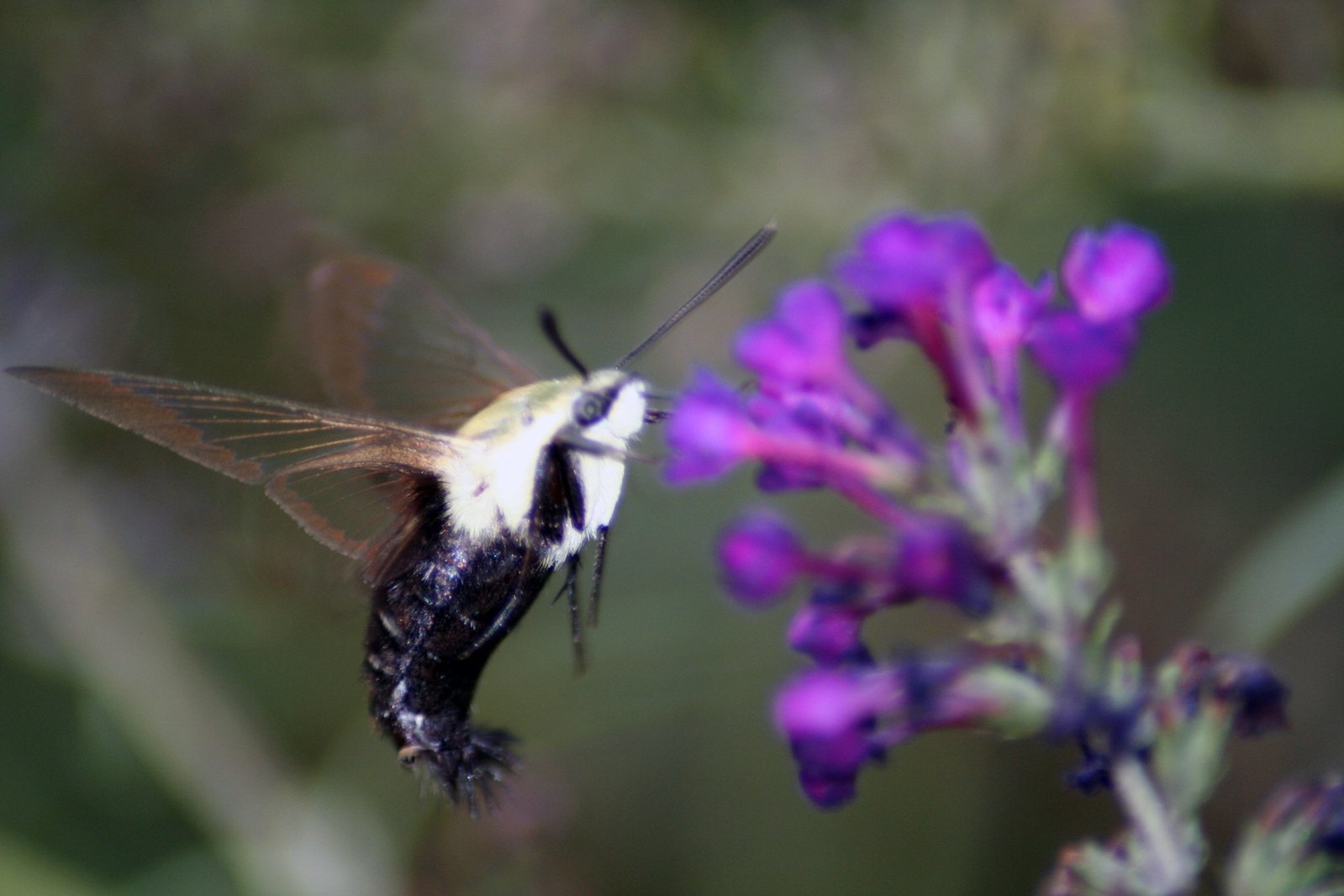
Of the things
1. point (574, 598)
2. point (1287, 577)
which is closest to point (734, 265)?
point (574, 598)

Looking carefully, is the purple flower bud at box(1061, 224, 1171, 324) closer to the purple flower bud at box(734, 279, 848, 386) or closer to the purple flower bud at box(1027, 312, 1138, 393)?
the purple flower bud at box(1027, 312, 1138, 393)

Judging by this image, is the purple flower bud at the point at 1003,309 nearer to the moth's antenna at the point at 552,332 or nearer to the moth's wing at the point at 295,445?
the moth's antenna at the point at 552,332

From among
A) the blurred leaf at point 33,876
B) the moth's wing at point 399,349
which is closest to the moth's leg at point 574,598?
the moth's wing at point 399,349

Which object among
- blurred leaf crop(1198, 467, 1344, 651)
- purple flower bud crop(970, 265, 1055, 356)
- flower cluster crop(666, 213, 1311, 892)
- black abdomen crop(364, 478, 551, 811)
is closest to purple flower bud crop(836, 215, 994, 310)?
flower cluster crop(666, 213, 1311, 892)

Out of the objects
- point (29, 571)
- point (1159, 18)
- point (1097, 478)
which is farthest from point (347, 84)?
point (1097, 478)

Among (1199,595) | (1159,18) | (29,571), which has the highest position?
(1159,18)

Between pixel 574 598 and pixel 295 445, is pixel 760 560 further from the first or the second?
pixel 295 445

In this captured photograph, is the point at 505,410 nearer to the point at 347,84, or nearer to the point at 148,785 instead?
the point at 347,84
